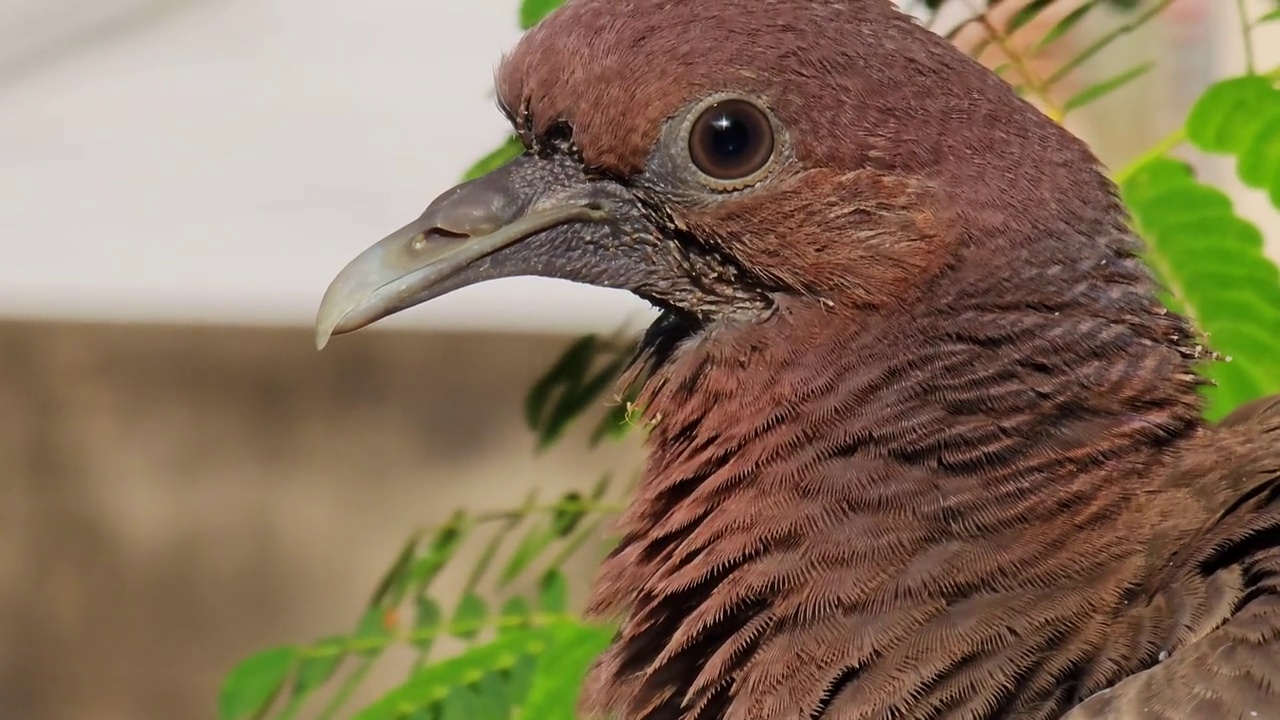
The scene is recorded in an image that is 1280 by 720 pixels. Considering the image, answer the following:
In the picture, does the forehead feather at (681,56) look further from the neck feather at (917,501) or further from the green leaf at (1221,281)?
the green leaf at (1221,281)

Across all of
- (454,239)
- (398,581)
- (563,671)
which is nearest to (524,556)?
(398,581)

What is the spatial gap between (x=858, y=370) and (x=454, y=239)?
0.40 m

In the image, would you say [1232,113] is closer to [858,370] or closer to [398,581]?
[858,370]

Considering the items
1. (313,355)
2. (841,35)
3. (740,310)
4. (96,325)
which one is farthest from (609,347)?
(96,325)

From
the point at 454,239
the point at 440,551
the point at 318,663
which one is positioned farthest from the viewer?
the point at 440,551

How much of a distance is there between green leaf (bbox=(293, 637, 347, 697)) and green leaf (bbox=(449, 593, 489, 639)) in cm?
15

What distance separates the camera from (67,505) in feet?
13.3

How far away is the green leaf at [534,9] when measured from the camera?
1.65 meters

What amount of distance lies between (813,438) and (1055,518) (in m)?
0.22

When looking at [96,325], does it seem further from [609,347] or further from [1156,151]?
[1156,151]

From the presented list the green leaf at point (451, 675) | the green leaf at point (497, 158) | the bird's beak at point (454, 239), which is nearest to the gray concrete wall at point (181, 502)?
the green leaf at point (451, 675)

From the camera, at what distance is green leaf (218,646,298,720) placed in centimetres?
181

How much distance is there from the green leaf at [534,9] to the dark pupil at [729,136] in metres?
0.45

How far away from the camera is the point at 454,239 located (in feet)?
4.44
